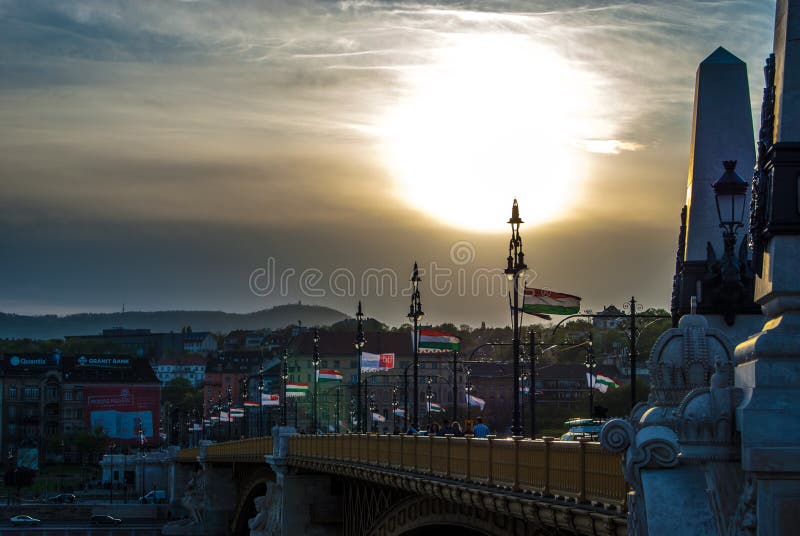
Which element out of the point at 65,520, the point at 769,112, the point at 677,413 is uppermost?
the point at 769,112

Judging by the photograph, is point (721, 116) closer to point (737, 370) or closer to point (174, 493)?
point (737, 370)

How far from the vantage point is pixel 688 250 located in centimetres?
3053

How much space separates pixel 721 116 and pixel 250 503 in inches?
2914

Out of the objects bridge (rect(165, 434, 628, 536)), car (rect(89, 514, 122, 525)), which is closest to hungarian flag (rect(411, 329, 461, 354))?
bridge (rect(165, 434, 628, 536))

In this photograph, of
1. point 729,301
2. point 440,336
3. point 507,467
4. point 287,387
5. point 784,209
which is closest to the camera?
point 784,209

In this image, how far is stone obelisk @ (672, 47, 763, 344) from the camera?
3034 centimetres

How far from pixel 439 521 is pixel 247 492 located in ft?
199

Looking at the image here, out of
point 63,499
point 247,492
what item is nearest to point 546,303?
point 247,492

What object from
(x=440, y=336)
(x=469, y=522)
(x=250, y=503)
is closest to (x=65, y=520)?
(x=250, y=503)

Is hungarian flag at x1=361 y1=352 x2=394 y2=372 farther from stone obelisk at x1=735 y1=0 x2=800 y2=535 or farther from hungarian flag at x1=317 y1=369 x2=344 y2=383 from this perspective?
stone obelisk at x1=735 y1=0 x2=800 y2=535

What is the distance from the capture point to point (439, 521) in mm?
38906

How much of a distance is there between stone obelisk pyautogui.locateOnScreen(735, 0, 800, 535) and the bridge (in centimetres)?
769

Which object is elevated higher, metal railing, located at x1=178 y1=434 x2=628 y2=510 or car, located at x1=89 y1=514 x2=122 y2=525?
metal railing, located at x1=178 y1=434 x2=628 y2=510

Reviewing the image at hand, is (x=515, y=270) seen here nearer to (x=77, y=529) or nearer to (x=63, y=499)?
(x=77, y=529)
